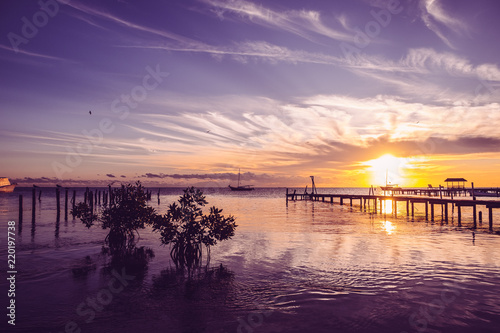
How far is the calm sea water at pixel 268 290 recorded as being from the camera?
8547 mm

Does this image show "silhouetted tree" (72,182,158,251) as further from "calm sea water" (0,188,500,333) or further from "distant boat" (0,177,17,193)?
"distant boat" (0,177,17,193)

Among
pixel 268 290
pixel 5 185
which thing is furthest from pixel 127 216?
pixel 5 185

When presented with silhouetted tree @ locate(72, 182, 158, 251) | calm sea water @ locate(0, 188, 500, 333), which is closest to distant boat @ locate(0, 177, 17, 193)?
calm sea water @ locate(0, 188, 500, 333)

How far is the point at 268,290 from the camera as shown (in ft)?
36.3

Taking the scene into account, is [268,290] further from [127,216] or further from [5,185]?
[5,185]

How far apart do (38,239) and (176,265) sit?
45.5ft

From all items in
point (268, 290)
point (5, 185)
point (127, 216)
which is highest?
point (5, 185)

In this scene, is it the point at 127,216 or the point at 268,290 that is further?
the point at 127,216

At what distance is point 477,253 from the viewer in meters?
16.7

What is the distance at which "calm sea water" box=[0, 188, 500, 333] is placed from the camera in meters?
8.55

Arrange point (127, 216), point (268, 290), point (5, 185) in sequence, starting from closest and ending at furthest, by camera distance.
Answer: point (268, 290)
point (127, 216)
point (5, 185)

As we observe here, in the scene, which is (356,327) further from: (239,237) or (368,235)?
(368,235)

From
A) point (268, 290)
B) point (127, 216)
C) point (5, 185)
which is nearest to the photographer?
point (268, 290)

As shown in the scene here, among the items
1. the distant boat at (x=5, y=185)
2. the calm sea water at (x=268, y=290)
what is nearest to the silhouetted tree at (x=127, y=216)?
the calm sea water at (x=268, y=290)
